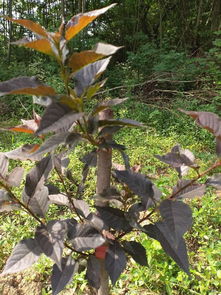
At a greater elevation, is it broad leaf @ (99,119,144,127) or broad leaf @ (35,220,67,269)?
broad leaf @ (99,119,144,127)

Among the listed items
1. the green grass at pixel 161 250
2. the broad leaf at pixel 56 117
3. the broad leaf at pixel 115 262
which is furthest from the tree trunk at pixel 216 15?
the broad leaf at pixel 56 117

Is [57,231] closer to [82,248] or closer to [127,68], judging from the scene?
[82,248]

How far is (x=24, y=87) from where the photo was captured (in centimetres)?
55

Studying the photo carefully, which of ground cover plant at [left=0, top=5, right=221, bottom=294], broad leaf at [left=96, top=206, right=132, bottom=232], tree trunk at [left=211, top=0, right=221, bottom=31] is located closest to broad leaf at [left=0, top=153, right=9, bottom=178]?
ground cover plant at [left=0, top=5, right=221, bottom=294]

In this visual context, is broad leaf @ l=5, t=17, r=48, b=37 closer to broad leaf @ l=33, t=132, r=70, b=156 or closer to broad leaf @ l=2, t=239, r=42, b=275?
broad leaf @ l=33, t=132, r=70, b=156

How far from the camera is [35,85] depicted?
0.57 meters

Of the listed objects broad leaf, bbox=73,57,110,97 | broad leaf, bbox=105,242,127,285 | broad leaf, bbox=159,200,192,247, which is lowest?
broad leaf, bbox=105,242,127,285

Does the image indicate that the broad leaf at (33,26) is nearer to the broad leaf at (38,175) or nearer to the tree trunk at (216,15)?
the broad leaf at (38,175)

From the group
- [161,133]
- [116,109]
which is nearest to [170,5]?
[116,109]

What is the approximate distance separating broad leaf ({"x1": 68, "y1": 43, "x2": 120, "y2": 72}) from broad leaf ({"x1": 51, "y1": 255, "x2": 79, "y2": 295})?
20.8 inches

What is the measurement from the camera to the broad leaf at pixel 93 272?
82 centimetres

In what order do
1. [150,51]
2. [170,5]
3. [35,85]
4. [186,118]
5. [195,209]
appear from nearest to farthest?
1. [35,85]
2. [195,209]
3. [186,118]
4. [150,51]
5. [170,5]

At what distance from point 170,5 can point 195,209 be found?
Result: 878cm

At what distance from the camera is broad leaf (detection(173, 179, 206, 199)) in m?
0.73
